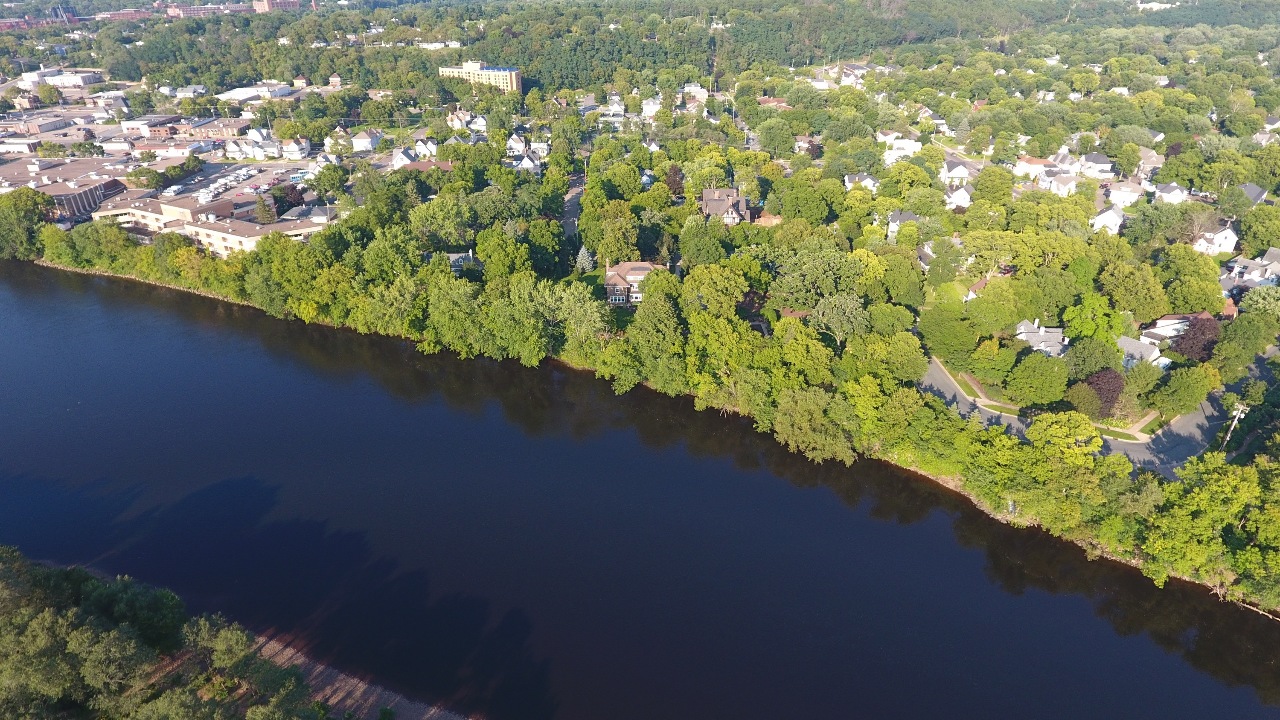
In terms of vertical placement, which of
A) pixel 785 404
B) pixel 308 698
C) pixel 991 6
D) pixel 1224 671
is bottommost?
pixel 1224 671

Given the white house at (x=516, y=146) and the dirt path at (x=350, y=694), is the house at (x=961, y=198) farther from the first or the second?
the dirt path at (x=350, y=694)

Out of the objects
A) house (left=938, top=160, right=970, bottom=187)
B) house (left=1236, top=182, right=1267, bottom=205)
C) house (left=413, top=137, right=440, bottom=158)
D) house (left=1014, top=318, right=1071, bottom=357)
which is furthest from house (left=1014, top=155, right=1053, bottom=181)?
house (left=413, top=137, right=440, bottom=158)

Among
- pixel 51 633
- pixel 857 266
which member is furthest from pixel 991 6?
pixel 51 633

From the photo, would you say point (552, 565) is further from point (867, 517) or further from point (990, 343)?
point (990, 343)

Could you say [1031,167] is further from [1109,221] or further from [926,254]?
[926,254]

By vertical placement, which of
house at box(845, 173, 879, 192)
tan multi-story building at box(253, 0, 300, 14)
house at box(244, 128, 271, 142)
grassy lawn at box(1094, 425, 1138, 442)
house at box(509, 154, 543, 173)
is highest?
tan multi-story building at box(253, 0, 300, 14)

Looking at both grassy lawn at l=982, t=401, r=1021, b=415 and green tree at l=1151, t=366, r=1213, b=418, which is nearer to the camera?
green tree at l=1151, t=366, r=1213, b=418

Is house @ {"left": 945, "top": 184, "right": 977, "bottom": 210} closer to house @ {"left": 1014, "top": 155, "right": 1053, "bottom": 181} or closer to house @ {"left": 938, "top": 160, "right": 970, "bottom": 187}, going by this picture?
house @ {"left": 938, "top": 160, "right": 970, "bottom": 187}
